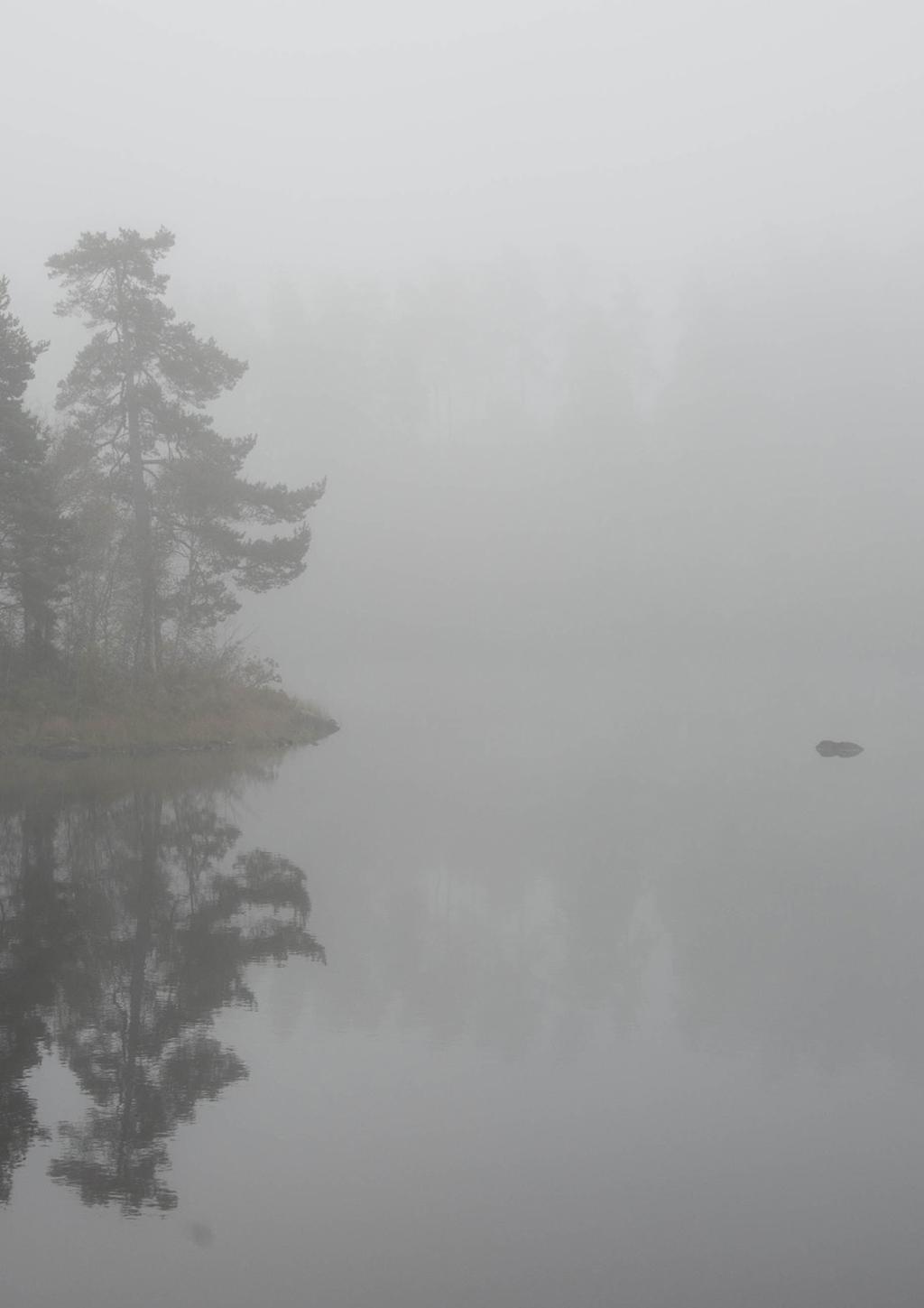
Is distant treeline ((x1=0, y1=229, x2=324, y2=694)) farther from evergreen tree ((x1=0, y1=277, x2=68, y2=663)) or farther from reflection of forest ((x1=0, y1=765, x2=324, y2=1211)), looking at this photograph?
reflection of forest ((x1=0, y1=765, x2=324, y2=1211))

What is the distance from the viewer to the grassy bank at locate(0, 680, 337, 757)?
101 ft

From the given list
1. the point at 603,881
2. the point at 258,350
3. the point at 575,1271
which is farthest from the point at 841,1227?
the point at 258,350

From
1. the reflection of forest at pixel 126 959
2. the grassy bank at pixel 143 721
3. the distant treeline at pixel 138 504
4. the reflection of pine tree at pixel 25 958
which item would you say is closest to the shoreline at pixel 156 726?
the grassy bank at pixel 143 721

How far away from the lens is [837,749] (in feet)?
104

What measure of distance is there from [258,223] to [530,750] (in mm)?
123872

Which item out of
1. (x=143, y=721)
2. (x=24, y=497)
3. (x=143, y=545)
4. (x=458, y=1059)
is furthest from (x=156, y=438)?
(x=458, y=1059)

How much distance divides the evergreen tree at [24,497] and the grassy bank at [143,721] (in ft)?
8.41

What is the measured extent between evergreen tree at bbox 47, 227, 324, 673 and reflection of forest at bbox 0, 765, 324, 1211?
12.6 meters

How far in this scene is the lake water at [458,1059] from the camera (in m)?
7.62

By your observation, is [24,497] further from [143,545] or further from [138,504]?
[138,504]

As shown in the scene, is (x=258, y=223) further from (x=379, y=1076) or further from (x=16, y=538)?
(x=379, y=1076)

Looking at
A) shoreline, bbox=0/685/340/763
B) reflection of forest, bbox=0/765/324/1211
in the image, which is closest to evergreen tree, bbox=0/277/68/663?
shoreline, bbox=0/685/340/763

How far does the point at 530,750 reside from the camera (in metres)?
32.8

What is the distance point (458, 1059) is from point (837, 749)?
75.0ft
